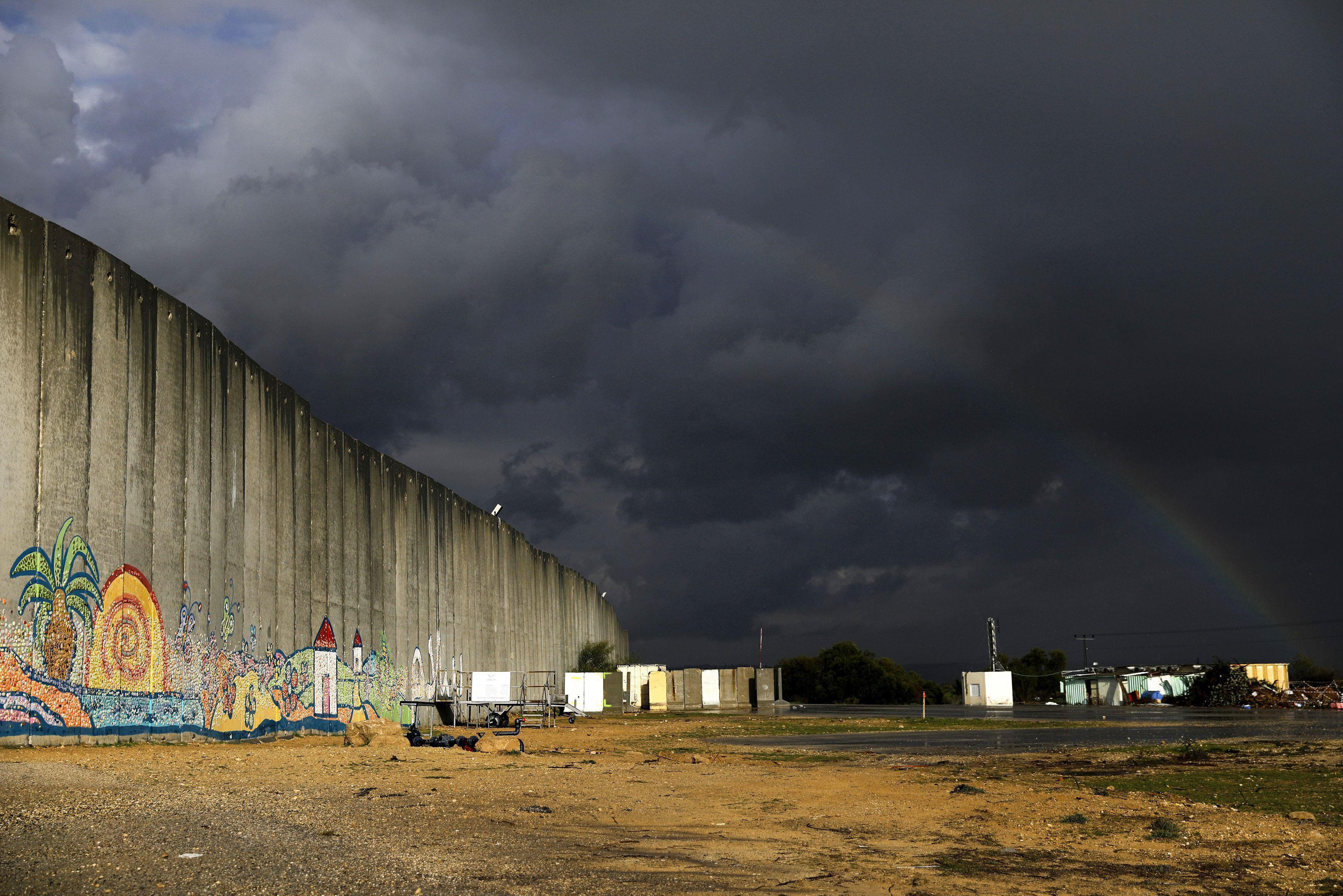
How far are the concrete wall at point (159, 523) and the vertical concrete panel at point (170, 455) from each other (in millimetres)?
41

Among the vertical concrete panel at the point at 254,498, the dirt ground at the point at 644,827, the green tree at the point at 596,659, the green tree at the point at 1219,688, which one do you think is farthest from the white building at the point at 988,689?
the vertical concrete panel at the point at 254,498

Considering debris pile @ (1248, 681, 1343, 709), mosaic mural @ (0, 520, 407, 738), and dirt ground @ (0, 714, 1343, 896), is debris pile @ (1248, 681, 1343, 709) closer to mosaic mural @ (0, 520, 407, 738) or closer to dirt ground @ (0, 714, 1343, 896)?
dirt ground @ (0, 714, 1343, 896)

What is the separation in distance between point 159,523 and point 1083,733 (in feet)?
69.4

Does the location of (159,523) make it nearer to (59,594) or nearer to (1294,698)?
(59,594)

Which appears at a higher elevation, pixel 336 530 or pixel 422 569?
pixel 336 530

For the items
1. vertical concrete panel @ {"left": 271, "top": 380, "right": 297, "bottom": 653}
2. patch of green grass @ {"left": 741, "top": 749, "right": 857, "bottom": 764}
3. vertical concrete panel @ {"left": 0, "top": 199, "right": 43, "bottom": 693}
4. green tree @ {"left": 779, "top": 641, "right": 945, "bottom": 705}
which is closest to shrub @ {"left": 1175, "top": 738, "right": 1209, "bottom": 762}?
patch of green grass @ {"left": 741, "top": 749, "right": 857, "bottom": 764}

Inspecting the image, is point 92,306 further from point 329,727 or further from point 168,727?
point 329,727

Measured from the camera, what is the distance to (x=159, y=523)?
17781 mm

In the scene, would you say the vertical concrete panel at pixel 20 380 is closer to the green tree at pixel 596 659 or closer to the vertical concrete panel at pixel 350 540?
the vertical concrete panel at pixel 350 540

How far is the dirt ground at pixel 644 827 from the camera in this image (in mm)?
6668

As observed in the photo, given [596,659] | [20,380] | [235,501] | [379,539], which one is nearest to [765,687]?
[596,659]

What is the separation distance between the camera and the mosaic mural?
46.3ft

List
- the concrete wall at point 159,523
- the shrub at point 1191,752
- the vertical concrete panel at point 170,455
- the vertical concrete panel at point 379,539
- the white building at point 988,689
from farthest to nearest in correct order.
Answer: the white building at point 988,689 → the vertical concrete panel at point 379,539 → the vertical concrete panel at point 170,455 → the shrub at point 1191,752 → the concrete wall at point 159,523

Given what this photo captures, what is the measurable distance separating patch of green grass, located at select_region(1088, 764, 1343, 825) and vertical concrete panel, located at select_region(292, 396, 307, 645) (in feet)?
57.1
